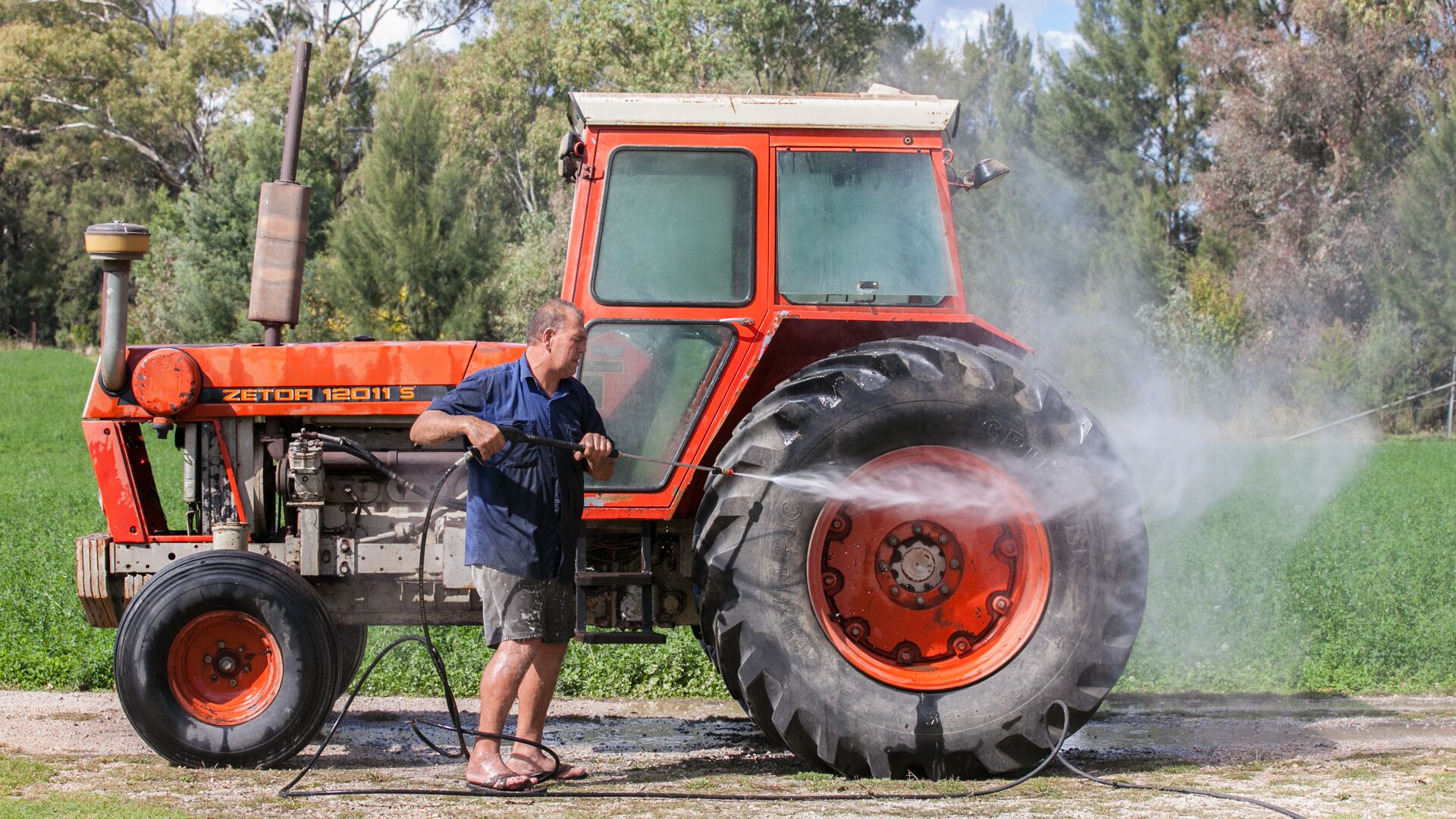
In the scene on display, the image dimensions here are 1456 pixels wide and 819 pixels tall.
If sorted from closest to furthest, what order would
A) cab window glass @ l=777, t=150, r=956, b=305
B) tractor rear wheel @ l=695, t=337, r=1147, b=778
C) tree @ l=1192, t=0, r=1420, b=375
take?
tractor rear wheel @ l=695, t=337, r=1147, b=778, cab window glass @ l=777, t=150, r=956, b=305, tree @ l=1192, t=0, r=1420, b=375

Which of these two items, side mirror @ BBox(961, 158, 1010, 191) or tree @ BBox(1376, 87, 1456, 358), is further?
tree @ BBox(1376, 87, 1456, 358)

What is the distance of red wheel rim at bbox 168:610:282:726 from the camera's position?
5406mm

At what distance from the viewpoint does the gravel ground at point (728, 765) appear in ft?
15.6

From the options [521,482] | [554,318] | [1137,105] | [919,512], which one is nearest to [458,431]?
[521,482]

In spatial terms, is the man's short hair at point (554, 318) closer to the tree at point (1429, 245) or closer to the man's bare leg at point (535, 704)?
the man's bare leg at point (535, 704)

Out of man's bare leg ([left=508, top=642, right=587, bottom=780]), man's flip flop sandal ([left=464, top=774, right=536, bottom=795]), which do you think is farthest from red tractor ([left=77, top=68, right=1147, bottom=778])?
man's flip flop sandal ([left=464, top=774, right=536, bottom=795])

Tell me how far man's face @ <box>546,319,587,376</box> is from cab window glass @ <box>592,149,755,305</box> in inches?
17.3

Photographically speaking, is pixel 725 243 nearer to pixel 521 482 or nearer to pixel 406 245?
pixel 521 482

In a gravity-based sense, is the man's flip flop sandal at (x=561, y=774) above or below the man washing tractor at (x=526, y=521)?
below

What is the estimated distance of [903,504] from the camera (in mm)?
5344

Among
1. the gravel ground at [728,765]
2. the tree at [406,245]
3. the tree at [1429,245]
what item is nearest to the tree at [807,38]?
the tree at [406,245]

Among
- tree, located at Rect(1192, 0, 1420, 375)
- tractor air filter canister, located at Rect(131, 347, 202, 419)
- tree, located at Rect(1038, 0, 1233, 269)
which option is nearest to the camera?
tractor air filter canister, located at Rect(131, 347, 202, 419)

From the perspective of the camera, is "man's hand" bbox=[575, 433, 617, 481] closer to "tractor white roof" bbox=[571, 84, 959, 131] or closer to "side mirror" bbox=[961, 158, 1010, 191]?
"tractor white roof" bbox=[571, 84, 959, 131]

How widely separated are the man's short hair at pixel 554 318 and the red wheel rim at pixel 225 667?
1615mm
